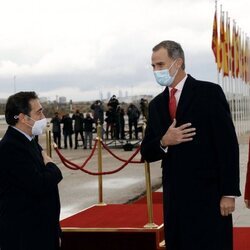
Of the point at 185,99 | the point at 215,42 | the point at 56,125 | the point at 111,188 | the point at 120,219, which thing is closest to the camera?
the point at 185,99

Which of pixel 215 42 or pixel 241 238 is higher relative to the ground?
pixel 215 42

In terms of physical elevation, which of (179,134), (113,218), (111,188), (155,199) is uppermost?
(179,134)

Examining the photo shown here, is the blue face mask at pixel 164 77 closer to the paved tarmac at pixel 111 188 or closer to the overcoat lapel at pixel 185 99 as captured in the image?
the overcoat lapel at pixel 185 99

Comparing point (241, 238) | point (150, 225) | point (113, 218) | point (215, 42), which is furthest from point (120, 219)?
point (215, 42)

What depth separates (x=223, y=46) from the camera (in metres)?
27.2

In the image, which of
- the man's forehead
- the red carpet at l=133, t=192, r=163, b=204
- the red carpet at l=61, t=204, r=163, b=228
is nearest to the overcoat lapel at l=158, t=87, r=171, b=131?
the man's forehead

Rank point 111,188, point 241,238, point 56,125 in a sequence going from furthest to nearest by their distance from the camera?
point 56,125 → point 111,188 → point 241,238

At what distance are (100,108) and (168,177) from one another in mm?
22665

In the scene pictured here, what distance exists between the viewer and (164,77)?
417 centimetres

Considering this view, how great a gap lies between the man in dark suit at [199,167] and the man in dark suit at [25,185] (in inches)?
29.8

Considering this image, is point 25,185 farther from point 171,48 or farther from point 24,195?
point 171,48

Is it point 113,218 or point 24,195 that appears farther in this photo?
point 113,218

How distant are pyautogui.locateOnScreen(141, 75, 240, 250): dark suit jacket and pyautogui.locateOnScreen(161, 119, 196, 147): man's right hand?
0.05 metres

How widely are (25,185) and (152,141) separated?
2.94 ft
